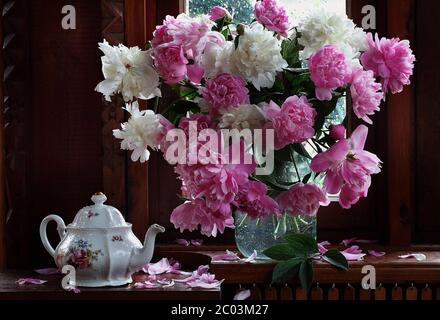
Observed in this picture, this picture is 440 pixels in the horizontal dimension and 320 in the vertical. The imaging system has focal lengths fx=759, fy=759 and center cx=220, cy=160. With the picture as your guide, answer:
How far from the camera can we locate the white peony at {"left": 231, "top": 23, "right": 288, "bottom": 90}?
1419 millimetres

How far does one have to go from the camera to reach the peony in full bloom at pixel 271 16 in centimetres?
152

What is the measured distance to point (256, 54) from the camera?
1421 mm

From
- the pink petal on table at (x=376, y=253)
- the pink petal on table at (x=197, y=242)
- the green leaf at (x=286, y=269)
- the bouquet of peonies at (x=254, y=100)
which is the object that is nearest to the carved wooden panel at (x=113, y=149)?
the pink petal on table at (x=197, y=242)

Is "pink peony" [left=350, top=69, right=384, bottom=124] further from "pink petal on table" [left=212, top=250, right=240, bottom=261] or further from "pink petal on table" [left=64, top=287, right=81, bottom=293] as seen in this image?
"pink petal on table" [left=64, top=287, right=81, bottom=293]

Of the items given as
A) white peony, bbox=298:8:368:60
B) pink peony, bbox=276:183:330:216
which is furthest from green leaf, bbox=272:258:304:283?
white peony, bbox=298:8:368:60

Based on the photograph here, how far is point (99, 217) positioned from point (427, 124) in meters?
0.88

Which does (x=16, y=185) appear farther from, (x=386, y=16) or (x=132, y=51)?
(x=386, y=16)

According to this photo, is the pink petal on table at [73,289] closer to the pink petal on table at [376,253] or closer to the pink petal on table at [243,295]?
the pink petal on table at [243,295]

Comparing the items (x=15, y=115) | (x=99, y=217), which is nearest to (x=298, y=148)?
(x=99, y=217)

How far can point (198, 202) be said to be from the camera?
4.59 feet

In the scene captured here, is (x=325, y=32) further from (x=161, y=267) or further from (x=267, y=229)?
(x=161, y=267)

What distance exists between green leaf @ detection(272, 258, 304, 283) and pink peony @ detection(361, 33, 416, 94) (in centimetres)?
40

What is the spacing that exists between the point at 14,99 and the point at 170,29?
0.66 metres
